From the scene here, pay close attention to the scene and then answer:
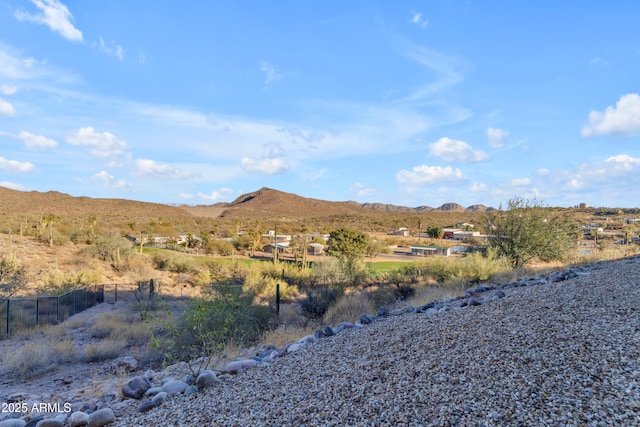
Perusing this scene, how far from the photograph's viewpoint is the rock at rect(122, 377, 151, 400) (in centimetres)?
592

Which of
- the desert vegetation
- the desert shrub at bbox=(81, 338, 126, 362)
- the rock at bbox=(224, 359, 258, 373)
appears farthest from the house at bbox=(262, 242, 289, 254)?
the rock at bbox=(224, 359, 258, 373)

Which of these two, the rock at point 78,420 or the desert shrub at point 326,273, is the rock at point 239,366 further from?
the desert shrub at point 326,273

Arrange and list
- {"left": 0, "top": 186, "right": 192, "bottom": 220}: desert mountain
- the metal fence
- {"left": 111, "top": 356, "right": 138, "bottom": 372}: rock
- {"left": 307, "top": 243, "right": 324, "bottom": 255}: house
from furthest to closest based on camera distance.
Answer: {"left": 0, "top": 186, "right": 192, "bottom": 220}: desert mountain, {"left": 307, "top": 243, "right": 324, "bottom": 255}: house, the metal fence, {"left": 111, "top": 356, "right": 138, "bottom": 372}: rock

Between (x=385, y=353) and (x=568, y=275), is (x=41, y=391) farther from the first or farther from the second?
(x=568, y=275)

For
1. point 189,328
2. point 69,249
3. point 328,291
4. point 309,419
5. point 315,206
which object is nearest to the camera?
point 309,419

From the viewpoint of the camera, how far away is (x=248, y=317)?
11664mm

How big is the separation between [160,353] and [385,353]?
249 inches

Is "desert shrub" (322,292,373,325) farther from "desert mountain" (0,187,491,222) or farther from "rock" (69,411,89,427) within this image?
"desert mountain" (0,187,491,222)

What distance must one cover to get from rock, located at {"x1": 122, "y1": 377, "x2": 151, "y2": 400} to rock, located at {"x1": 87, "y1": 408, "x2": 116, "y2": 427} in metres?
0.87

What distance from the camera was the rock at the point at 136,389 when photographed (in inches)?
233

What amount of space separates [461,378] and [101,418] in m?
4.21

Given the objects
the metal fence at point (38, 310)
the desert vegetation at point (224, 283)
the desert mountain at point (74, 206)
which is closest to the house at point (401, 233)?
the desert vegetation at point (224, 283)

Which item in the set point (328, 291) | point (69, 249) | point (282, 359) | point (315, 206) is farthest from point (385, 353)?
point (315, 206)

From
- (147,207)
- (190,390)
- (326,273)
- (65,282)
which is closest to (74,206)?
(147,207)
